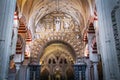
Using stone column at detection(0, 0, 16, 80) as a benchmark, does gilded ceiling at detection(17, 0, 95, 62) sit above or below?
above

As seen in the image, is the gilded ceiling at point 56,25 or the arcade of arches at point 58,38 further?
the gilded ceiling at point 56,25

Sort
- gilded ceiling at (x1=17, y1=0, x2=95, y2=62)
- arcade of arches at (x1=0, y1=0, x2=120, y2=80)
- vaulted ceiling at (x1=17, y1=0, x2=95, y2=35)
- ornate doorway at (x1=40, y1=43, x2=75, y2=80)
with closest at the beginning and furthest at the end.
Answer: arcade of arches at (x1=0, y1=0, x2=120, y2=80) → vaulted ceiling at (x1=17, y1=0, x2=95, y2=35) → gilded ceiling at (x1=17, y1=0, x2=95, y2=62) → ornate doorway at (x1=40, y1=43, x2=75, y2=80)

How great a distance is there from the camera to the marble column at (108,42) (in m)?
4.85

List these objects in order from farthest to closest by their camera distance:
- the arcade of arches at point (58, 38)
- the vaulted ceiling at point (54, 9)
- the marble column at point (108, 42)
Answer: the vaulted ceiling at point (54, 9) → the arcade of arches at point (58, 38) → the marble column at point (108, 42)

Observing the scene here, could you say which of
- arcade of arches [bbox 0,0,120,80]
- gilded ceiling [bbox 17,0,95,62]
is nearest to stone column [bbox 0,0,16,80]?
arcade of arches [bbox 0,0,120,80]

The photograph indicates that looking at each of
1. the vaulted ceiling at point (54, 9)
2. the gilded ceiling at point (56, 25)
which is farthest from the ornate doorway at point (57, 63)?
the vaulted ceiling at point (54, 9)

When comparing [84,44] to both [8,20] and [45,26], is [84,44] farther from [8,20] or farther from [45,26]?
[8,20]

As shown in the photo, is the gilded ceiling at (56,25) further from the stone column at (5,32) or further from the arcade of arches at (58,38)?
the stone column at (5,32)

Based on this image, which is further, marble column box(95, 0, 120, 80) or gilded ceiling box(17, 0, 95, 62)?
gilded ceiling box(17, 0, 95, 62)

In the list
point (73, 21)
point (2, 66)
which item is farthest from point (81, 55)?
point (2, 66)

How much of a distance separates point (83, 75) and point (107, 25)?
915 centimetres

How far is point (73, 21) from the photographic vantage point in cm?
1538

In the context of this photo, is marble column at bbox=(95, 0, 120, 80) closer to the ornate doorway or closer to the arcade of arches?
the arcade of arches

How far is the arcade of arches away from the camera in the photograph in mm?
5156
